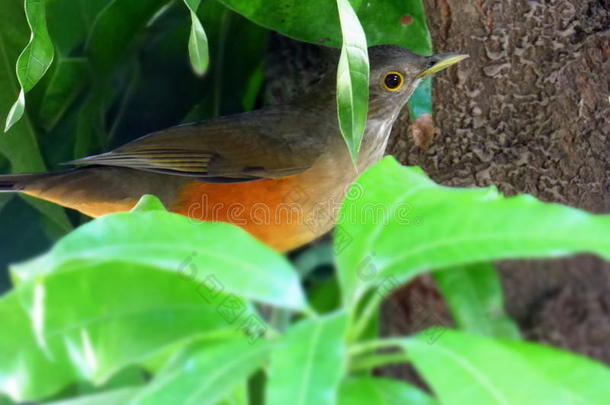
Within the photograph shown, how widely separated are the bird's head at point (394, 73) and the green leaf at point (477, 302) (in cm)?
135

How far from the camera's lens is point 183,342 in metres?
1.38

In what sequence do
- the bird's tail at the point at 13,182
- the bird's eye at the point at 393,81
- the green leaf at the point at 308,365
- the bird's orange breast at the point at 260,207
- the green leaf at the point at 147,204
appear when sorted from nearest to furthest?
the green leaf at the point at 308,365, the green leaf at the point at 147,204, the bird's tail at the point at 13,182, the bird's orange breast at the point at 260,207, the bird's eye at the point at 393,81

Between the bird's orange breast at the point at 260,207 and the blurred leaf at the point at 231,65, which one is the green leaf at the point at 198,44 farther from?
the blurred leaf at the point at 231,65

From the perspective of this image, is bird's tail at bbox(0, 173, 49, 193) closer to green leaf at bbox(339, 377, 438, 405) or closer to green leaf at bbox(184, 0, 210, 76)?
green leaf at bbox(184, 0, 210, 76)

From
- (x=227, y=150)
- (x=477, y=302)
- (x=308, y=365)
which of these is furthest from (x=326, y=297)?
(x=308, y=365)

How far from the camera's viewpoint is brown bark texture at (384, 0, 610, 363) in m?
2.53

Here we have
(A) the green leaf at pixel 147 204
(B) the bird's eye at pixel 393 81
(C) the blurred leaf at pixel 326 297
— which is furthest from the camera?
(B) the bird's eye at pixel 393 81

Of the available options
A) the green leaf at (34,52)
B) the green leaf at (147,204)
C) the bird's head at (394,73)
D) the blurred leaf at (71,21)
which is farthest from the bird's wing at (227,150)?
the green leaf at (147,204)

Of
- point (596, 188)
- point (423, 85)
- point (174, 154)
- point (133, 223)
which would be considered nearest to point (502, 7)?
point (423, 85)

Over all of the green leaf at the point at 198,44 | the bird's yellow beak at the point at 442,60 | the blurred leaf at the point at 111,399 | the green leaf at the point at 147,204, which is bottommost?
the blurred leaf at the point at 111,399

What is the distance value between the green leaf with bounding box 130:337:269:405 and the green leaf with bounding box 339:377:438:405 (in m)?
0.16

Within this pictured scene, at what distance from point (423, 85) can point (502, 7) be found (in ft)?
1.17

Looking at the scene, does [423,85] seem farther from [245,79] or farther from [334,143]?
[245,79]

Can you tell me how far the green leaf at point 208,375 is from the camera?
3.92ft
